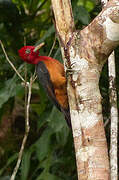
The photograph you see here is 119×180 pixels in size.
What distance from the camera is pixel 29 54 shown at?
3.98m

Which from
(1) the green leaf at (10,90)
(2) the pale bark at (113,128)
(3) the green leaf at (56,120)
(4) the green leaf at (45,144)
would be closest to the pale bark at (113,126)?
(2) the pale bark at (113,128)

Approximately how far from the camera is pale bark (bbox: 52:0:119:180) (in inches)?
99.0

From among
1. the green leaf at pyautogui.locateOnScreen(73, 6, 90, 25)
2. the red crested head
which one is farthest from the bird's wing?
the green leaf at pyautogui.locateOnScreen(73, 6, 90, 25)

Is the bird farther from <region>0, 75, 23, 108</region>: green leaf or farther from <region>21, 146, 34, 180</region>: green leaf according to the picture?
<region>21, 146, 34, 180</region>: green leaf

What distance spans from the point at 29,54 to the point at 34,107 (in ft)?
5.25

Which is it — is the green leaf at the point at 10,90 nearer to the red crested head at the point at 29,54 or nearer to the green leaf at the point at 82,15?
the red crested head at the point at 29,54

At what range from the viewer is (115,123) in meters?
3.24

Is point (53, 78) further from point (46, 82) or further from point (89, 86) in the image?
point (89, 86)

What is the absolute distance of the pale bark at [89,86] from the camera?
2514mm

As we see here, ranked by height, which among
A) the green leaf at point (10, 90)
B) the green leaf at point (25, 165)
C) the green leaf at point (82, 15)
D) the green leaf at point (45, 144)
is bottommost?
the green leaf at point (25, 165)

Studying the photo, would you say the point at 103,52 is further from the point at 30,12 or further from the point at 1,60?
the point at 30,12

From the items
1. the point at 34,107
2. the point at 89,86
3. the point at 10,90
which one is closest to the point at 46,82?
the point at 10,90

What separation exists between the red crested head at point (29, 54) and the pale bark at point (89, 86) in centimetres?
119

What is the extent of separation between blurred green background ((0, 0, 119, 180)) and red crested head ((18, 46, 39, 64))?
0.61ft
